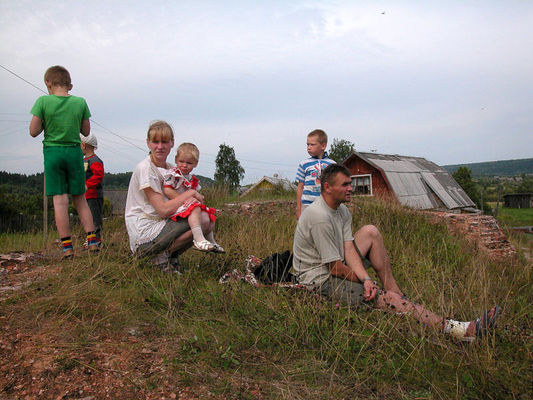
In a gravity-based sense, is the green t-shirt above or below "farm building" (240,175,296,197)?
above

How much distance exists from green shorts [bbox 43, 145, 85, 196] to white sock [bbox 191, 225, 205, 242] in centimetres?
137

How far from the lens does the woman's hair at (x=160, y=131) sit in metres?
4.11

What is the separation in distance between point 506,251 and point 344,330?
11.5 meters

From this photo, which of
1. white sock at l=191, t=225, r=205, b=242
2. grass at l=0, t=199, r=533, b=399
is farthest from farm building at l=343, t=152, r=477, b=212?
grass at l=0, t=199, r=533, b=399

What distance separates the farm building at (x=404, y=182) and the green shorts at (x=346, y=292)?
2366cm

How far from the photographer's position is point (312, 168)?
5496 millimetres

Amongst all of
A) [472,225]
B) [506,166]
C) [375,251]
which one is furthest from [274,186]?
[506,166]

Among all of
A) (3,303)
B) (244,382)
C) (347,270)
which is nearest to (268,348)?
(244,382)

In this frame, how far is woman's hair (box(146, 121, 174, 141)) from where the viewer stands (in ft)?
13.5

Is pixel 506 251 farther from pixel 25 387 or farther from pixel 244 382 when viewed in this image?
pixel 25 387

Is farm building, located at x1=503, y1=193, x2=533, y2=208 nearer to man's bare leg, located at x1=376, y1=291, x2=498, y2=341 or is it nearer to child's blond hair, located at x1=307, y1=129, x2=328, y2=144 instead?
child's blond hair, located at x1=307, y1=129, x2=328, y2=144

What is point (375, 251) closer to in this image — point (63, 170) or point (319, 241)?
point (319, 241)

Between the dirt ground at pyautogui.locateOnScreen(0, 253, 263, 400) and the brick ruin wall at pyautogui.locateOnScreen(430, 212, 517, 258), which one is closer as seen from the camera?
the dirt ground at pyautogui.locateOnScreen(0, 253, 263, 400)

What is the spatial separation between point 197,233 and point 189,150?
83 centimetres
